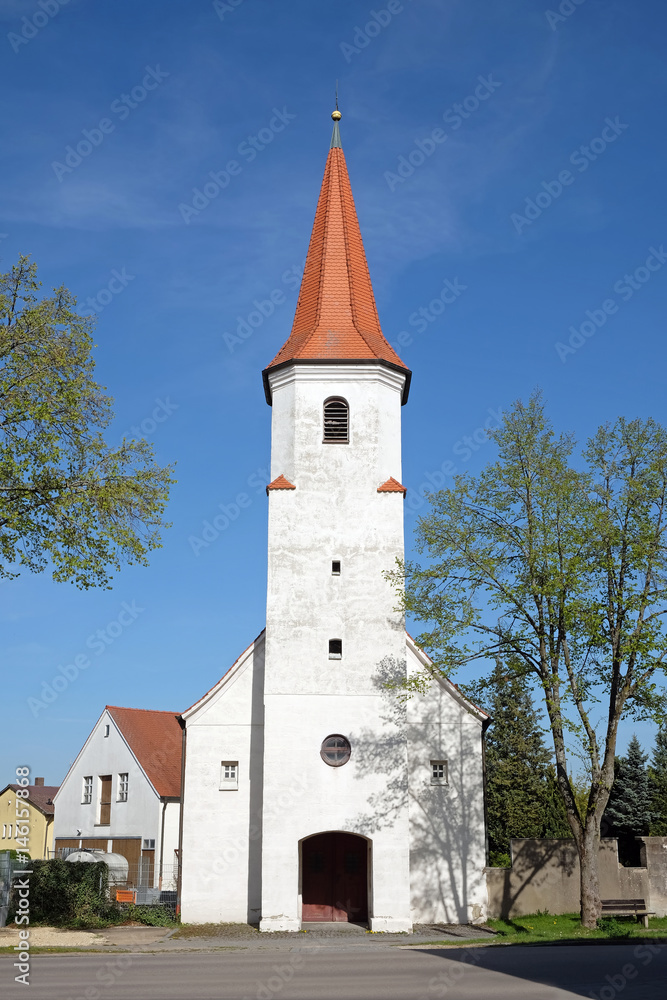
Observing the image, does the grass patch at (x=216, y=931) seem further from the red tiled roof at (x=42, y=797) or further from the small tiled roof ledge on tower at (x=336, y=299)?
the red tiled roof at (x=42, y=797)

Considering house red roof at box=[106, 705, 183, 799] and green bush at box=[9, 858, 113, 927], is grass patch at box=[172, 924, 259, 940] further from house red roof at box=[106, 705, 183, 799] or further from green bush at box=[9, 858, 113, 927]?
house red roof at box=[106, 705, 183, 799]

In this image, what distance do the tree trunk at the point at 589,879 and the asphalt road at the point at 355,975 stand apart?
203cm

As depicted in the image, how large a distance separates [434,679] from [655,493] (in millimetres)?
8013

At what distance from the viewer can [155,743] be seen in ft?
137

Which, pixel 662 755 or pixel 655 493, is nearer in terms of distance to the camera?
pixel 655 493

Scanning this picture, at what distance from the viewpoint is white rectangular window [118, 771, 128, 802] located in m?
39.7

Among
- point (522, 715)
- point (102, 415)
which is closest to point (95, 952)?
point (102, 415)

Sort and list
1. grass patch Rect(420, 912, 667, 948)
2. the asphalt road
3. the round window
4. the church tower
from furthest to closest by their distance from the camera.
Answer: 1. the round window
2. the church tower
3. grass patch Rect(420, 912, 667, 948)
4. the asphalt road

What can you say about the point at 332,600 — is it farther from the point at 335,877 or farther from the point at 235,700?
the point at 335,877

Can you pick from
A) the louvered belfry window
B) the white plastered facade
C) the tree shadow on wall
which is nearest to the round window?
the white plastered facade

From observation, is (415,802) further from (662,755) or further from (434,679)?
(662,755)

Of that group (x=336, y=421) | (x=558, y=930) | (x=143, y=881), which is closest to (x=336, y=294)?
(x=336, y=421)

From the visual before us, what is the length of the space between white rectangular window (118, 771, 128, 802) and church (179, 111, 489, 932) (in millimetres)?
16550

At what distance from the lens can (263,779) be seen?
914 inches
